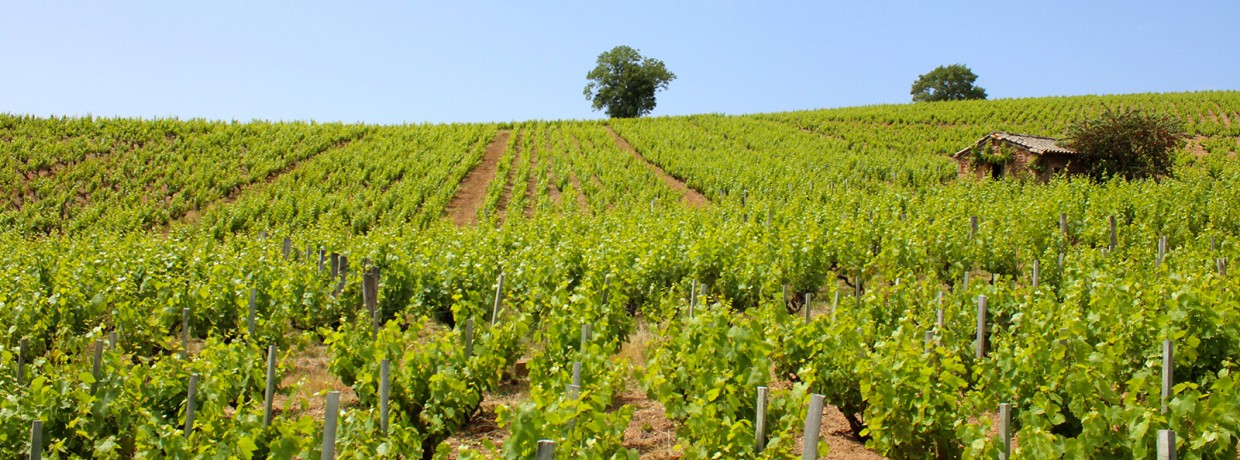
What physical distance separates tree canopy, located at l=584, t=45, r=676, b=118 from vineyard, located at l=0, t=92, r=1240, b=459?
44626 millimetres

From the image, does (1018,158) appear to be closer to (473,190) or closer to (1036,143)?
(1036,143)

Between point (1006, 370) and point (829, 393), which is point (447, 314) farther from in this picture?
point (1006, 370)

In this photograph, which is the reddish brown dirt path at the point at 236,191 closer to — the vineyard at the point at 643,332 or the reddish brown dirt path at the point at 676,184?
the vineyard at the point at 643,332

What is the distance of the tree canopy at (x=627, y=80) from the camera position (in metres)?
68.4

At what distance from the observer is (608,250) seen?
11219mm

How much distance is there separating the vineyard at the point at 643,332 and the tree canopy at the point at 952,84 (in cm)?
6190

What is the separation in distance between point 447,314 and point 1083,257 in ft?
25.8

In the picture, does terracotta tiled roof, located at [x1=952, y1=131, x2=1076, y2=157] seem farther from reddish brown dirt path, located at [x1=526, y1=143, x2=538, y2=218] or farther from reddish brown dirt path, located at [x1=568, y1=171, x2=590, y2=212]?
reddish brown dirt path, located at [x1=526, y1=143, x2=538, y2=218]

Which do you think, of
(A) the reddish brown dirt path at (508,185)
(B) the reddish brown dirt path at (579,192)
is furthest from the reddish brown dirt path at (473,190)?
(B) the reddish brown dirt path at (579,192)

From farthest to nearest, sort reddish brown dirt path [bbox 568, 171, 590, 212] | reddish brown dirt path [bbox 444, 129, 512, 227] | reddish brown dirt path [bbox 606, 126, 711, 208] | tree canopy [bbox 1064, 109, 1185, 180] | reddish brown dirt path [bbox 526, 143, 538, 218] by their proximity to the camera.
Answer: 1. reddish brown dirt path [bbox 606, 126, 711, 208]
2. tree canopy [bbox 1064, 109, 1185, 180]
3. reddish brown dirt path [bbox 526, 143, 538, 218]
4. reddish brown dirt path [bbox 444, 129, 512, 227]
5. reddish brown dirt path [bbox 568, 171, 590, 212]

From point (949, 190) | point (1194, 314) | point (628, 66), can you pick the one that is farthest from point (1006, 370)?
point (628, 66)

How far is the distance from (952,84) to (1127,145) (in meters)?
→ 58.7

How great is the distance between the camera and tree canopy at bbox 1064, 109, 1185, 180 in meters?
25.5

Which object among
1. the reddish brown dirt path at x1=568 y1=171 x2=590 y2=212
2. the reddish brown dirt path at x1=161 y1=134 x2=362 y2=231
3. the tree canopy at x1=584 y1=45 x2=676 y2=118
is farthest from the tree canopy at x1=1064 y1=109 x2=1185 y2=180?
the tree canopy at x1=584 y1=45 x2=676 y2=118
